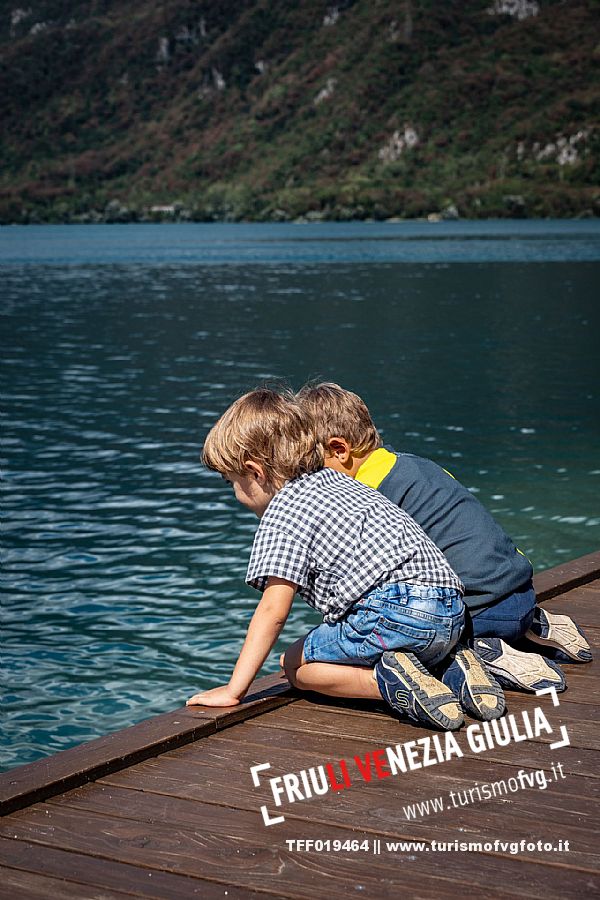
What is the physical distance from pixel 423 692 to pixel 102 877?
1.28 m

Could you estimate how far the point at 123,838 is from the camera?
10.3 ft

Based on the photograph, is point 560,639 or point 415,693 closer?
point 415,693

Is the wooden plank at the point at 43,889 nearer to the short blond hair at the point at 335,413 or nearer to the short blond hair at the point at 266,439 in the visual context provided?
the short blond hair at the point at 266,439

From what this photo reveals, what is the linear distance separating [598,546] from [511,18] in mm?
197368

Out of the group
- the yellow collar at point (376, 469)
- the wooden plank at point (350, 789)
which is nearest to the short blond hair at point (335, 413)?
the yellow collar at point (376, 469)

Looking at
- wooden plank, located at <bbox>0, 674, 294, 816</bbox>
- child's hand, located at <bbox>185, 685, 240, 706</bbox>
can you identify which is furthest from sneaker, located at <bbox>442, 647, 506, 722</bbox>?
child's hand, located at <bbox>185, 685, 240, 706</bbox>

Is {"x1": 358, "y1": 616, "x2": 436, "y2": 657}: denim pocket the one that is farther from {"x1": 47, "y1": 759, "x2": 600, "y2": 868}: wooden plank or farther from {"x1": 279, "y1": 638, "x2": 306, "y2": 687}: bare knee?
{"x1": 47, "y1": 759, "x2": 600, "y2": 868}: wooden plank

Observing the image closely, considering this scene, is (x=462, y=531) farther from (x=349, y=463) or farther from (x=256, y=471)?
(x=256, y=471)

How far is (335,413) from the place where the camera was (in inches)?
169

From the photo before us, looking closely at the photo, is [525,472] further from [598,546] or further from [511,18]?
[511,18]

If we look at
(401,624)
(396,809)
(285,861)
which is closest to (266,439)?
(401,624)

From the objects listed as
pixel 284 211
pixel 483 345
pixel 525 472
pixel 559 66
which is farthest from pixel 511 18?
pixel 525 472

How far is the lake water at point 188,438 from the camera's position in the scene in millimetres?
8031

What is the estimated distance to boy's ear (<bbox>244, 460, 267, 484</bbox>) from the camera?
402 cm
